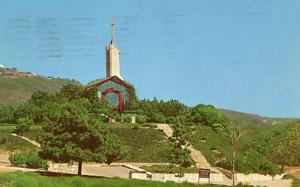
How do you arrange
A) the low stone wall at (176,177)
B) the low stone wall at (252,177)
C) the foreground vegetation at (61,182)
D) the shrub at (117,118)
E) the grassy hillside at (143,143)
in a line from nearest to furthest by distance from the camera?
the foreground vegetation at (61,182) → the low stone wall at (176,177) → the low stone wall at (252,177) → the grassy hillside at (143,143) → the shrub at (117,118)

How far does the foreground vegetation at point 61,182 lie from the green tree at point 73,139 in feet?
10.4

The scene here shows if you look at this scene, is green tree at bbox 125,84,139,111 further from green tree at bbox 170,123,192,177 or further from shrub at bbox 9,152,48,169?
shrub at bbox 9,152,48,169

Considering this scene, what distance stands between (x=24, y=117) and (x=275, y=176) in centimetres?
2636

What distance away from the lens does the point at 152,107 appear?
69.9 meters

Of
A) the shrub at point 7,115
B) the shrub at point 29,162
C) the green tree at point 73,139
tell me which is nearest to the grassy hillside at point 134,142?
the shrub at point 7,115

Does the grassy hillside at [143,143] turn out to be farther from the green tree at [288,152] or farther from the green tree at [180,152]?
the green tree at [288,152]

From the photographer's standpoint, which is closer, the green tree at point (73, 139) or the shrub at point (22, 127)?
the green tree at point (73, 139)

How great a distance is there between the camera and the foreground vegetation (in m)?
26.8

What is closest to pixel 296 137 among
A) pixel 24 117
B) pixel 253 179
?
A: pixel 253 179

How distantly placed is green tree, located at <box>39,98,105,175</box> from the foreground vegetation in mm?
3182

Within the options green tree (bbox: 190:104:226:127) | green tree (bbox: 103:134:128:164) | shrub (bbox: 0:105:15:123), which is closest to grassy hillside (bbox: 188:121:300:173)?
green tree (bbox: 190:104:226:127)

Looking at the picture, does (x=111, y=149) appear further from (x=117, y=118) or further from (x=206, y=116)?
(x=206, y=116)

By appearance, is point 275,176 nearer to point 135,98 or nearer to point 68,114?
point 68,114

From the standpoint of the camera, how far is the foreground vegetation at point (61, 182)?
87.9ft
